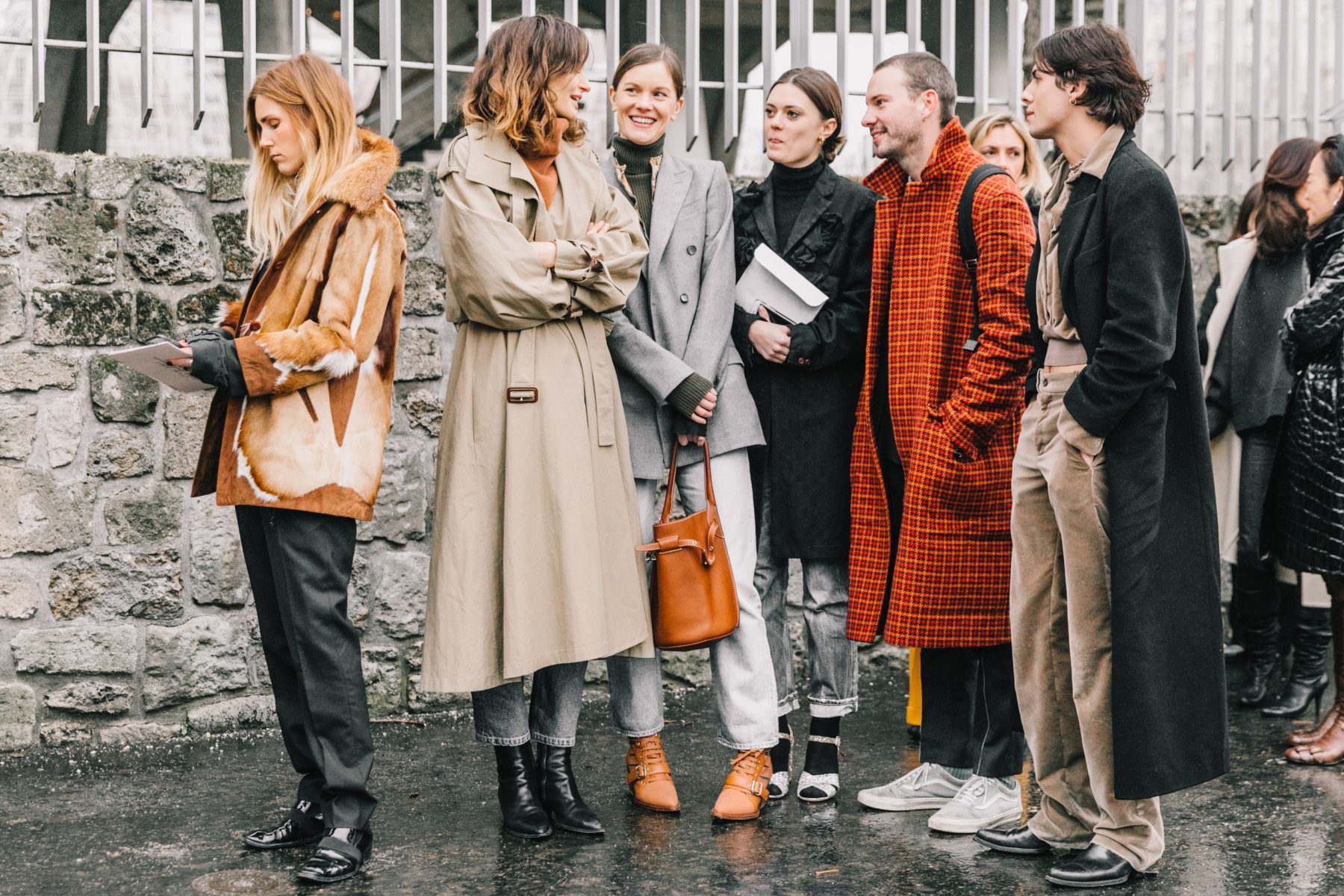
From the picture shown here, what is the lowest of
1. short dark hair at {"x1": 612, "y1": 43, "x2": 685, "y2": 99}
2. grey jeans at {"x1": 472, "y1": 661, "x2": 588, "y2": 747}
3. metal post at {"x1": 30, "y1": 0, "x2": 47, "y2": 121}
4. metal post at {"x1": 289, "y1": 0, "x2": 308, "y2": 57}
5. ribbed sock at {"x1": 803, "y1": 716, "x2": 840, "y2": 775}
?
ribbed sock at {"x1": 803, "y1": 716, "x2": 840, "y2": 775}

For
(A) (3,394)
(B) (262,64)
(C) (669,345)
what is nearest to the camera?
(C) (669,345)

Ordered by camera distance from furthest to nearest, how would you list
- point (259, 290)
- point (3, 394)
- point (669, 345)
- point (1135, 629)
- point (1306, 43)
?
point (1306, 43), point (3, 394), point (669, 345), point (259, 290), point (1135, 629)

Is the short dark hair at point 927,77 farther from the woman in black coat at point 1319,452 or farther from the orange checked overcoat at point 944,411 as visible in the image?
the woman in black coat at point 1319,452

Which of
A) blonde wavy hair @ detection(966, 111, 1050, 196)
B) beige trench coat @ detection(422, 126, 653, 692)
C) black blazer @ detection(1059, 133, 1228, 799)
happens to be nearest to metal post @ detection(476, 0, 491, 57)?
beige trench coat @ detection(422, 126, 653, 692)

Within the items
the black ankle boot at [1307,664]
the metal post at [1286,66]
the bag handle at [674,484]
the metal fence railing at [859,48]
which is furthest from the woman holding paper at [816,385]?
the metal post at [1286,66]

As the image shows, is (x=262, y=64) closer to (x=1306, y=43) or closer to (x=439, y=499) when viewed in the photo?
(x=439, y=499)

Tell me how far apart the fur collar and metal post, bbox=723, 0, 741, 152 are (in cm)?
207

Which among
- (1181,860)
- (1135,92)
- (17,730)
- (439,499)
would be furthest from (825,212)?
(17,730)

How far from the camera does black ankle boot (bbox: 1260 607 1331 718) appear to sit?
5.27 meters

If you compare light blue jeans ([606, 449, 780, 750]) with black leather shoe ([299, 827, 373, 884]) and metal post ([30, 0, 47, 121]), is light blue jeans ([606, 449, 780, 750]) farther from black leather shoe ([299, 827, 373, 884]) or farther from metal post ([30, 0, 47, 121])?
metal post ([30, 0, 47, 121])

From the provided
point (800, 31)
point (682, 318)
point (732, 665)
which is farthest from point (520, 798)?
point (800, 31)

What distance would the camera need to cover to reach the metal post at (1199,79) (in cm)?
Result: 611

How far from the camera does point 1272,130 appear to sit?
6.32 meters

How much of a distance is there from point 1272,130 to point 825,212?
9.99ft
